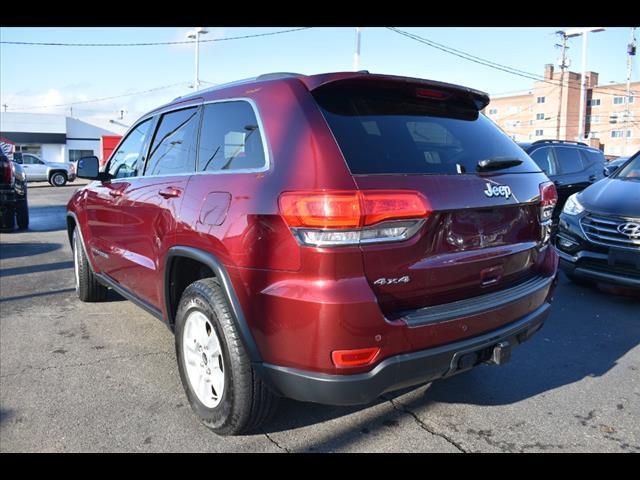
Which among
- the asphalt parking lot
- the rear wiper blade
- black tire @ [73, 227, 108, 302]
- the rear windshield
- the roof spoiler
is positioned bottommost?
the asphalt parking lot

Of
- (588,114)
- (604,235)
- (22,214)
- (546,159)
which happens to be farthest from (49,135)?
(588,114)

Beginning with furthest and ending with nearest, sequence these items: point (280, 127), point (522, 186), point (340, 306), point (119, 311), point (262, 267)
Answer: point (119, 311) < point (522, 186) < point (280, 127) < point (262, 267) < point (340, 306)

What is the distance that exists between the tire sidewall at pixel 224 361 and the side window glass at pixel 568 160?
316 inches

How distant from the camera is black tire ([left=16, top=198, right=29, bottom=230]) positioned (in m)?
10.5

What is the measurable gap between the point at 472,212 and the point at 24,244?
8.67 m

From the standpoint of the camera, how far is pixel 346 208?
85.4 inches

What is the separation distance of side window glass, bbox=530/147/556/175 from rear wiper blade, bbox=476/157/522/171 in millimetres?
6578

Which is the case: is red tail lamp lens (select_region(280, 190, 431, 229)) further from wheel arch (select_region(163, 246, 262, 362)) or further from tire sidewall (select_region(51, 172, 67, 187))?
tire sidewall (select_region(51, 172, 67, 187))

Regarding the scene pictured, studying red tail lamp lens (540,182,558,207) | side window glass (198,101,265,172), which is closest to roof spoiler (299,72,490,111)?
side window glass (198,101,265,172)

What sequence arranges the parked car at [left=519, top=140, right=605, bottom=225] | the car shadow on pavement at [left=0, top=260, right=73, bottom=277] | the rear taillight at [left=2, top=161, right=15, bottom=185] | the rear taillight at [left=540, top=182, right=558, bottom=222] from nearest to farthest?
1. the rear taillight at [left=540, top=182, right=558, bottom=222]
2. the car shadow on pavement at [left=0, top=260, right=73, bottom=277]
3. the parked car at [left=519, top=140, right=605, bottom=225]
4. the rear taillight at [left=2, top=161, right=15, bottom=185]

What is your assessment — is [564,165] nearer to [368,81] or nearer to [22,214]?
[368,81]
